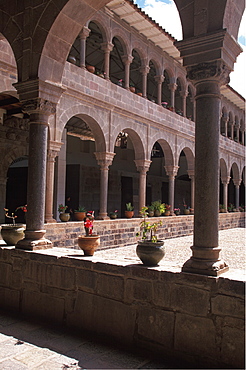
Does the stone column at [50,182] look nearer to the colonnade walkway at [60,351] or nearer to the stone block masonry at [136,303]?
the stone block masonry at [136,303]

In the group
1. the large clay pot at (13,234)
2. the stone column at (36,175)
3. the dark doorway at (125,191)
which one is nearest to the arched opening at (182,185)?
the dark doorway at (125,191)

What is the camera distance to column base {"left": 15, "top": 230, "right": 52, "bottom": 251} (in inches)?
171

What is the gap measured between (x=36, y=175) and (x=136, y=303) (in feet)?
7.01

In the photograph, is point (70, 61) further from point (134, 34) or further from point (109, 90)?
point (134, 34)

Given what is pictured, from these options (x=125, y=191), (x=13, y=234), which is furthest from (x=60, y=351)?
(x=125, y=191)

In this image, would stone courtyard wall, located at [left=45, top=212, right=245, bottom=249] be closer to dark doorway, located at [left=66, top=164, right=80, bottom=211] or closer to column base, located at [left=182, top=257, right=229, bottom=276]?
dark doorway, located at [left=66, top=164, right=80, bottom=211]

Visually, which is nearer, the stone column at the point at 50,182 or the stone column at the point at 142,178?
the stone column at the point at 50,182

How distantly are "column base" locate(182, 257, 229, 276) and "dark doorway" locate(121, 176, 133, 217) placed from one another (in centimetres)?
1589

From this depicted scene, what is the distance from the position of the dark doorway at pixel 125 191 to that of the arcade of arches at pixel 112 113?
0.05 meters

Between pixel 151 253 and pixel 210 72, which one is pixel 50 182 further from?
pixel 210 72

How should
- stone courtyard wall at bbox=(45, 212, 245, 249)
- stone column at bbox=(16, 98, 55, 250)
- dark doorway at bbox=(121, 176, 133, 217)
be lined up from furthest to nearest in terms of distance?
dark doorway at bbox=(121, 176, 133, 217)
stone courtyard wall at bbox=(45, 212, 245, 249)
stone column at bbox=(16, 98, 55, 250)

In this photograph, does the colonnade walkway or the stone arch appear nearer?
the colonnade walkway

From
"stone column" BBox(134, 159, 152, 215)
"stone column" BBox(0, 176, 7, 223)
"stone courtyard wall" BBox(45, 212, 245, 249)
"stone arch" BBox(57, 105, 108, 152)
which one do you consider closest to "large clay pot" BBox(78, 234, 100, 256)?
"stone courtyard wall" BBox(45, 212, 245, 249)

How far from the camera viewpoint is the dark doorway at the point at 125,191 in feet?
62.8
